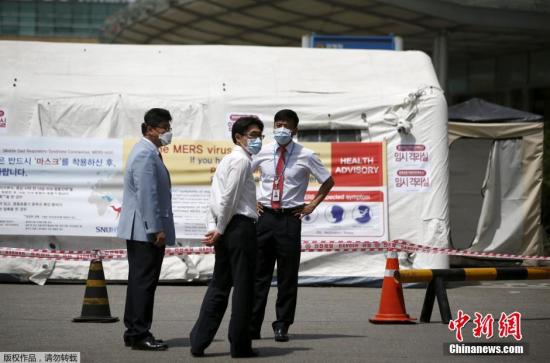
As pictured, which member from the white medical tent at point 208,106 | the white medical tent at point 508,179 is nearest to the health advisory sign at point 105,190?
the white medical tent at point 208,106

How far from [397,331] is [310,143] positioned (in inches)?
197

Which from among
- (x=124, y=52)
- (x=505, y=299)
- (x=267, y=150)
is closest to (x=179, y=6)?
(x=124, y=52)

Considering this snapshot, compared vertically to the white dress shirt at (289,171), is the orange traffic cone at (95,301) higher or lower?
lower

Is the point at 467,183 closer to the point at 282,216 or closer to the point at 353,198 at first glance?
the point at 353,198

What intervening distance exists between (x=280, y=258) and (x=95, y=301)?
6.91 feet

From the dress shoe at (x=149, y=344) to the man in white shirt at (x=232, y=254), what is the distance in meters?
0.41

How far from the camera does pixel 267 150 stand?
9250 mm

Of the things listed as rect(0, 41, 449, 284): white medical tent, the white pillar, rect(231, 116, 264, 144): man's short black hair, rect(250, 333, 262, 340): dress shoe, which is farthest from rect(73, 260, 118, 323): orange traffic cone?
the white pillar

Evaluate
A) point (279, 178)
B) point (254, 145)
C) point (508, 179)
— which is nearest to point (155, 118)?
point (254, 145)

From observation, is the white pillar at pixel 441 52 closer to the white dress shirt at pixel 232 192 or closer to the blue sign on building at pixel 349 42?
the blue sign on building at pixel 349 42

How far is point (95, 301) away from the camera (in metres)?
10.1

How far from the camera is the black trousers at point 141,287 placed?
8.25 metres

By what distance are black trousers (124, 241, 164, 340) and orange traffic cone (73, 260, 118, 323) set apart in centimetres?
169

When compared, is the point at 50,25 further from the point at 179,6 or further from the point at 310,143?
the point at 310,143
